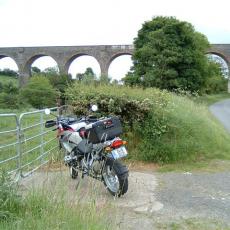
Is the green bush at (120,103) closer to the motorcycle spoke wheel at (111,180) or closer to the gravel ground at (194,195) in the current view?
the gravel ground at (194,195)

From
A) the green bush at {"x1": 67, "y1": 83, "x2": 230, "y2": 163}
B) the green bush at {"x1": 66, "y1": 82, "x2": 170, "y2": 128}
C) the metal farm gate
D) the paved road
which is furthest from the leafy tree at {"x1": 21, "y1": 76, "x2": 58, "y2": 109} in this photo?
the metal farm gate

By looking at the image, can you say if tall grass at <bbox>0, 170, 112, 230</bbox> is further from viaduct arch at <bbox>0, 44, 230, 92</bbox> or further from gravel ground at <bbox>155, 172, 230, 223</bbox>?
viaduct arch at <bbox>0, 44, 230, 92</bbox>

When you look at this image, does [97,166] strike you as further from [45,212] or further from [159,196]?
[45,212]

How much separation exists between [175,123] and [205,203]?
10.0 feet

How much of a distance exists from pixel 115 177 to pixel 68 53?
53890mm

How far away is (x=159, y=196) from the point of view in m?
5.11

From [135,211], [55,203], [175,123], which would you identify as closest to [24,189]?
[55,203]

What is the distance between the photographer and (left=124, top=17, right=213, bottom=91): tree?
25.6 m

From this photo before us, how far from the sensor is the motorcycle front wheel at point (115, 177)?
4719 mm

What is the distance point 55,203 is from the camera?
3225 millimetres

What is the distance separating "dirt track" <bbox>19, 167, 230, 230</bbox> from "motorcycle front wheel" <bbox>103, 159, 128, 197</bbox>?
0.11 meters

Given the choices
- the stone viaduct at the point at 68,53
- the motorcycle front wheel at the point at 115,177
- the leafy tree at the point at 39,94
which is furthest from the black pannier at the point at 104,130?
the stone viaduct at the point at 68,53

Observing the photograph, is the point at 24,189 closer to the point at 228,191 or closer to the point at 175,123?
the point at 228,191

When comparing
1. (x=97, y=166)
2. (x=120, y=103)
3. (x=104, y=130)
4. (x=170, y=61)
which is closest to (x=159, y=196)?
(x=97, y=166)
